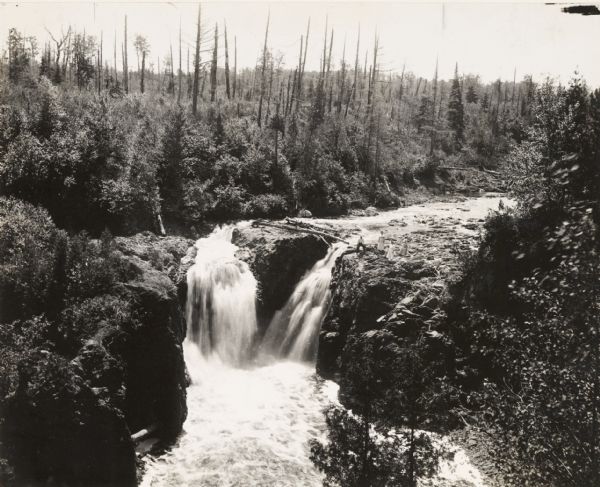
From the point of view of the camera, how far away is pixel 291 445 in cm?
1527

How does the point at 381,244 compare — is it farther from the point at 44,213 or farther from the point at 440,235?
the point at 44,213

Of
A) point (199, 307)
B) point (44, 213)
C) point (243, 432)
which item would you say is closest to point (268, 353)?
point (199, 307)

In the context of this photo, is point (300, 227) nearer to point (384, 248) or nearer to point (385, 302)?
point (384, 248)

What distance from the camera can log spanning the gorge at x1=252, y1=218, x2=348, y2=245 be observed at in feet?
85.2

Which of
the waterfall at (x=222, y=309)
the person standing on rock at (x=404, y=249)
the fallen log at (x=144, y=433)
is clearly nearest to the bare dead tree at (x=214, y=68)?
the waterfall at (x=222, y=309)

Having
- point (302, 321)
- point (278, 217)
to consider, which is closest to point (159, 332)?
point (302, 321)

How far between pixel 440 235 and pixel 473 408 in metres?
13.1

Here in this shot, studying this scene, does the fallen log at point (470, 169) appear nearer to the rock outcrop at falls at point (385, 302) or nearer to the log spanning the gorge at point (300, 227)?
the log spanning the gorge at point (300, 227)

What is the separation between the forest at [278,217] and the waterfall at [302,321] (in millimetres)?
2972

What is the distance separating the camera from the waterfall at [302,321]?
21.6m

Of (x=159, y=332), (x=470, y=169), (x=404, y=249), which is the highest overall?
(x=470, y=169)

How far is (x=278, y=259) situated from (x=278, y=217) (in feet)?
30.7

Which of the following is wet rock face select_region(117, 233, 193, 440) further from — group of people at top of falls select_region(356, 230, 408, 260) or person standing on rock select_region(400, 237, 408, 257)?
person standing on rock select_region(400, 237, 408, 257)

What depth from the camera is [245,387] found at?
19219 millimetres
